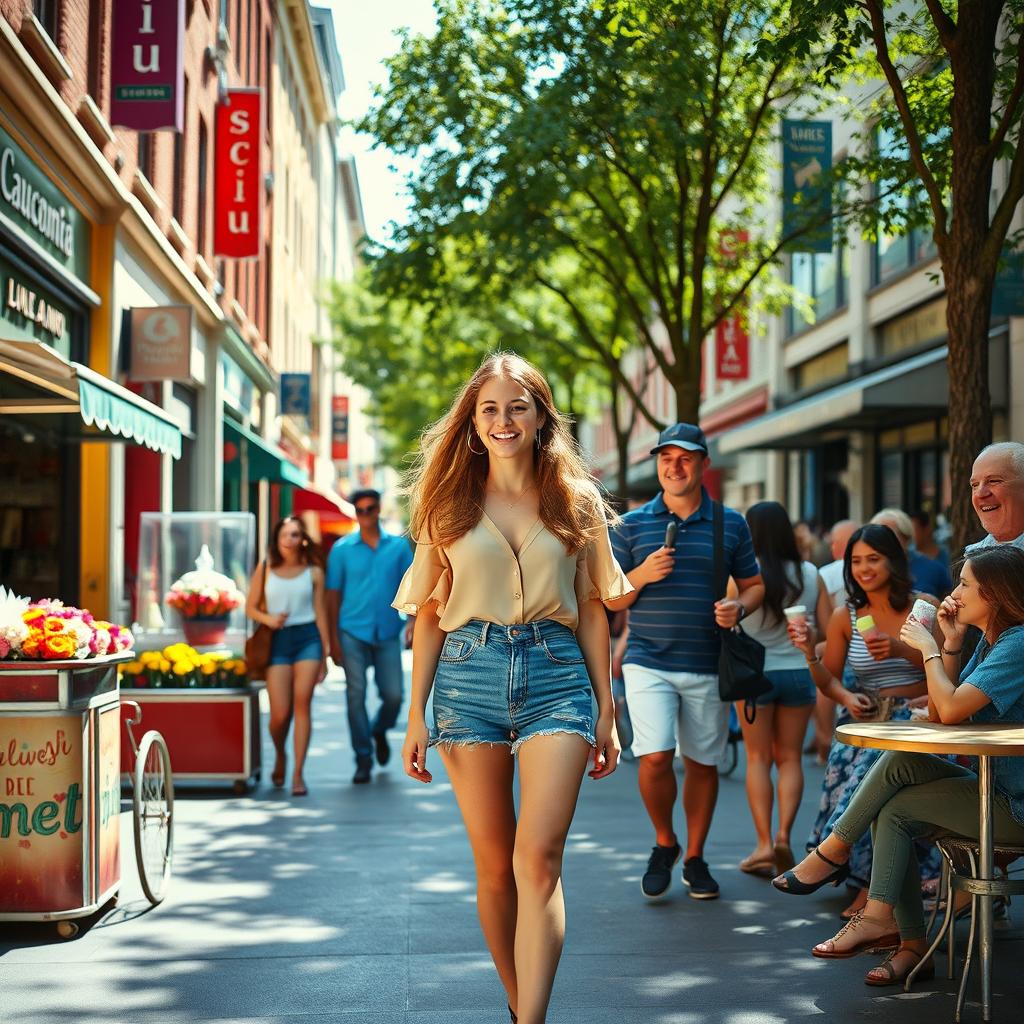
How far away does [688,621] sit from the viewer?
6.91m

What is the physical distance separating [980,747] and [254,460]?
19.3 meters

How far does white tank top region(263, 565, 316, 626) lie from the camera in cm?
1037

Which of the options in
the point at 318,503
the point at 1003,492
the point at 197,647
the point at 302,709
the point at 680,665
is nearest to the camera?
the point at 1003,492

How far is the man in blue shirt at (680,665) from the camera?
6824mm

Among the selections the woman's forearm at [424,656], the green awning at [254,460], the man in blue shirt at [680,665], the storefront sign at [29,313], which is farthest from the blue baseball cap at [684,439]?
the green awning at [254,460]

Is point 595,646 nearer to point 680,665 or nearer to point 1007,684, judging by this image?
point 1007,684

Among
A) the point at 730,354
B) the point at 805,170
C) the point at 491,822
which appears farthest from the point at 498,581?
the point at 730,354

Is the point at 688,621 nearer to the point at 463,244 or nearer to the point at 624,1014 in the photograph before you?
the point at 624,1014

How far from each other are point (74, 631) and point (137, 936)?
1291 mm

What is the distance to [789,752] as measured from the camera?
7684 mm

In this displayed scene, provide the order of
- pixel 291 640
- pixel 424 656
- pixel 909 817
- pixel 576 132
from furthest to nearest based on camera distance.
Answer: pixel 576 132
pixel 291 640
pixel 909 817
pixel 424 656

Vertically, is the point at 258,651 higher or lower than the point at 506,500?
lower

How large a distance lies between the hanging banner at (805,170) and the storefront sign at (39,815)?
41.7 feet

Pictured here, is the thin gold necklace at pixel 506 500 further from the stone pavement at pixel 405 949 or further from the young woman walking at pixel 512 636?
the stone pavement at pixel 405 949
